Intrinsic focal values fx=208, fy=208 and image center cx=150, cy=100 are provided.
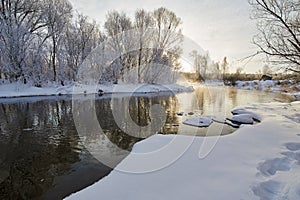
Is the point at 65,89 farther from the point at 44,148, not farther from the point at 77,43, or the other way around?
the point at 44,148

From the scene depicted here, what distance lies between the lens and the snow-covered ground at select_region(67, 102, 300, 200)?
322 centimetres

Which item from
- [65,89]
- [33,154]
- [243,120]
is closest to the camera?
[33,154]

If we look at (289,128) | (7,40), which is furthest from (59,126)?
(7,40)

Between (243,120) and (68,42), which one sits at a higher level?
(68,42)

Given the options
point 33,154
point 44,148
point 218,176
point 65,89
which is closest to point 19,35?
point 65,89

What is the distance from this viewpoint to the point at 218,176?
3791mm

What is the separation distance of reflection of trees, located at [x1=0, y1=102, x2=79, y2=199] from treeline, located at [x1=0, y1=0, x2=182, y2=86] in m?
15.1

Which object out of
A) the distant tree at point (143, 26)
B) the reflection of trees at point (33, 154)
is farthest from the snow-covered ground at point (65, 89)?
the reflection of trees at point (33, 154)

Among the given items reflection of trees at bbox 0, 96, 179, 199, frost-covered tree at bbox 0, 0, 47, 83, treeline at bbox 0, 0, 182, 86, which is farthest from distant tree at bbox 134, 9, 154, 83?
reflection of trees at bbox 0, 96, 179, 199

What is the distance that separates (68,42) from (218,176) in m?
28.4

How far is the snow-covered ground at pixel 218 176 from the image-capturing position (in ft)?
10.6

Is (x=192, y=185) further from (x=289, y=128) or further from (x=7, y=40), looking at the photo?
(x=7, y=40)

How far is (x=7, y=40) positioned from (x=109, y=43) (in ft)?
44.4

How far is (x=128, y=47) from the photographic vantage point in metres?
30.6
